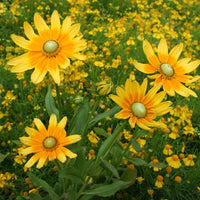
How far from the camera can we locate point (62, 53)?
0.82 m

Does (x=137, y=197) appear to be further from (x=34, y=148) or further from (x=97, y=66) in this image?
(x=97, y=66)

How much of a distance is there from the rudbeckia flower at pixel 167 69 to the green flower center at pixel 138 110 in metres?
0.13

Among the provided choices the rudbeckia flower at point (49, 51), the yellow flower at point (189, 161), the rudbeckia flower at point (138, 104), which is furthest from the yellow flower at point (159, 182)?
the rudbeckia flower at point (49, 51)

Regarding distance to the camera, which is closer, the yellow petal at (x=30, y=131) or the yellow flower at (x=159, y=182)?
the yellow petal at (x=30, y=131)

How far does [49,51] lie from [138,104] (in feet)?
1.29

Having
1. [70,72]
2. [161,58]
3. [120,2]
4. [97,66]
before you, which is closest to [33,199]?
[161,58]

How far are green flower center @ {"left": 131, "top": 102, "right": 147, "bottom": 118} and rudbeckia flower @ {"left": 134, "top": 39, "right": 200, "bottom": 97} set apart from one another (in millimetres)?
127

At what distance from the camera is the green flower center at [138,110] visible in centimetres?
79

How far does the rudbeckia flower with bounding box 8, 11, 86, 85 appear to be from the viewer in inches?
31.1

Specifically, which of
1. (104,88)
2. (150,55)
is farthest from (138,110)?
(150,55)

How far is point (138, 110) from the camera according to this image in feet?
2.60

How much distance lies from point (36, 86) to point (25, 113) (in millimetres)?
309

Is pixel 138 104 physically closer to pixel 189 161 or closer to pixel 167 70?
pixel 167 70

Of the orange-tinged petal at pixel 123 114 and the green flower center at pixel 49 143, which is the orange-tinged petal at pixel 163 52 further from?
the green flower center at pixel 49 143
